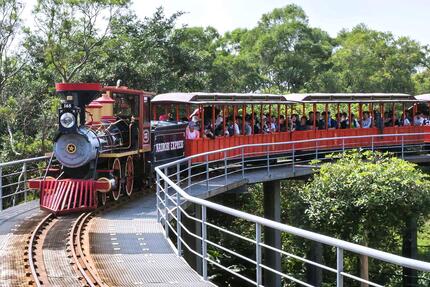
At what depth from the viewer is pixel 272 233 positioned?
17.1 meters

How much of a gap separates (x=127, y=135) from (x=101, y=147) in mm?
1546

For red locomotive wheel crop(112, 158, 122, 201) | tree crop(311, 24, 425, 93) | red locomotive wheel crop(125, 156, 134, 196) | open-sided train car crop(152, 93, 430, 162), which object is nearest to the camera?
red locomotive wheel crop(112, 158, 122, 201)

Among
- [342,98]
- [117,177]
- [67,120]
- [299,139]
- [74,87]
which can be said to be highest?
[74,87]

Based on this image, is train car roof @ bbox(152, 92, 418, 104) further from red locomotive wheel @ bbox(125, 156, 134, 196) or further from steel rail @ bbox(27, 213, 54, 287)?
steel rail @ bbox(27, 213, 54, 287)

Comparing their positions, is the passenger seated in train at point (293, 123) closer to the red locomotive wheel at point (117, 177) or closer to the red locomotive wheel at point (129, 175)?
the red locomotive wheel at point (129, 175)

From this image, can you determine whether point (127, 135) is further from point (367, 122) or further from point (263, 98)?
point (367, 122)

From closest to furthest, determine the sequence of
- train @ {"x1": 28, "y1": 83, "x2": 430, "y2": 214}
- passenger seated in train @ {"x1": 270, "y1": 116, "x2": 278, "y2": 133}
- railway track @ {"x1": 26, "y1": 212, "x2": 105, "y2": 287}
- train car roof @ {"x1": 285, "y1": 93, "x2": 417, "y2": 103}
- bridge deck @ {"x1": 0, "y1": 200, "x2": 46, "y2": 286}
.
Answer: railway track @ {"x1": 26, "y1": 212, "x2": 105, "y2": 287}, bridge deck @ {"x1": 0, "y1": 200, "x2": 46, "y2": 286}, train @ {"x1": 28, "y1": 83, "x2": 430, "y2": 214}, passenger seated in train @ {"x1": 270, "y1": 116, "x2": 278, "y2": 133}, train car roof @ {"x1": 285, "y1": 93, "x2": 417, "y2": 103}

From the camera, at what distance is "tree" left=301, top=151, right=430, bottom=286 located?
1273 centimetres

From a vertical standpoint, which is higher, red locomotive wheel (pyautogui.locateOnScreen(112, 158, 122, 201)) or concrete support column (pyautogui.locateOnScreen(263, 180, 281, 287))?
red locomotive wheel (pyautogui.locateOnScreen(112, 158, 122, 201))

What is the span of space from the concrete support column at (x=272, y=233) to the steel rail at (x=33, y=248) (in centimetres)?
696

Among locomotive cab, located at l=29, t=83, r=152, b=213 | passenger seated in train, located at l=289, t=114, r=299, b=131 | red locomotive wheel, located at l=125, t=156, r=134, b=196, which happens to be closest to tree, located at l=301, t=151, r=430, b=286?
red locomotive wheel, located at l=125, t=156, r=134, b=196

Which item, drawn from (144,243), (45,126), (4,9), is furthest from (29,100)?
(144,243)

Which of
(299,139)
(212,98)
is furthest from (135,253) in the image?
(299,139)

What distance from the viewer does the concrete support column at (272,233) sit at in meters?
16.8
